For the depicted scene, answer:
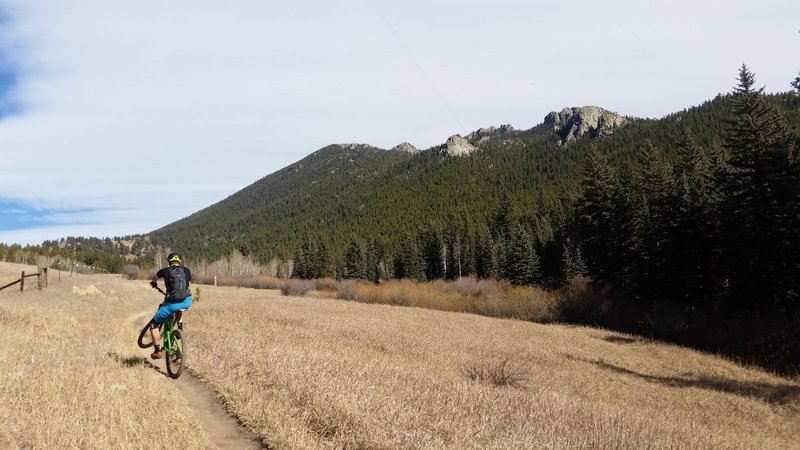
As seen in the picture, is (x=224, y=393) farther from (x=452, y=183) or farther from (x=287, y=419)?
(x=452, y=183)

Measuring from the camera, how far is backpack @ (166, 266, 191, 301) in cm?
1069

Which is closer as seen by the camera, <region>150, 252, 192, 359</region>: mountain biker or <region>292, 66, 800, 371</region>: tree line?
<region>150, 252, 192, 359</region>: mountain biker

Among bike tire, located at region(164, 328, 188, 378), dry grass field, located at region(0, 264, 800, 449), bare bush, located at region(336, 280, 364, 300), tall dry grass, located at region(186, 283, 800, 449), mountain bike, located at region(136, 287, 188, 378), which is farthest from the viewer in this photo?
bare bush, located at region(336, 280, 364, 300)

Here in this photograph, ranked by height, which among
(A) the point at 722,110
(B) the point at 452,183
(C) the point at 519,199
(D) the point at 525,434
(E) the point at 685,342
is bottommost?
(E) the point at 685,342

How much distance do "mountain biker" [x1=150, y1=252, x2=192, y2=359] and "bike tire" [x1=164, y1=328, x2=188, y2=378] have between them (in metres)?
0.25

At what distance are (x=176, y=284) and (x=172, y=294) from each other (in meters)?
0.23

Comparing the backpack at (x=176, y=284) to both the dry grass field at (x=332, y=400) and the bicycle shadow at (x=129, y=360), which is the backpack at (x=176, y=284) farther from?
the bicycle shadow at (x=129, y=360)

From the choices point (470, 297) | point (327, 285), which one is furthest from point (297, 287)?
point (470, 297)

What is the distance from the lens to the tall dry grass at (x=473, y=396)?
710 centimetres

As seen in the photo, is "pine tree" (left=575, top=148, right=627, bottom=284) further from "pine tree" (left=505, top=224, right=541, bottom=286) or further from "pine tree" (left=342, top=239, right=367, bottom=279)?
"pine tree" (left=342, top=239, right=367, bottom=279)

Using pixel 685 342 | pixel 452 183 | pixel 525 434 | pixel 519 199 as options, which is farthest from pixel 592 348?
pixel 452 183

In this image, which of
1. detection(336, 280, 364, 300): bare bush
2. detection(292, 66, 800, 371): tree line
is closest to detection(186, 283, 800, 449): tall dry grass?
detection(292, 66, 800, 371): tree line

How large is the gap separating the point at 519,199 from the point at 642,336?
115137 mm

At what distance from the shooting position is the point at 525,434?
7.86 m
